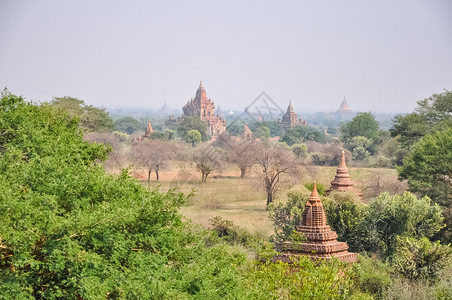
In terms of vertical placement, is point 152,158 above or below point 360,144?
below

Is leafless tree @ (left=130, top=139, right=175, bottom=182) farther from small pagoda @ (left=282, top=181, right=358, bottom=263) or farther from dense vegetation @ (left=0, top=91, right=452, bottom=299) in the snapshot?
small pagoda @ (left=282, top=181, right=358, bottom=263)

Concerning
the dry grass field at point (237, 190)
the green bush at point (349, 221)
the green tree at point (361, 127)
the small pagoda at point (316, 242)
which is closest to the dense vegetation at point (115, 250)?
the small pagoda at point (316, 242)

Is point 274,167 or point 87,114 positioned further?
point 87,114

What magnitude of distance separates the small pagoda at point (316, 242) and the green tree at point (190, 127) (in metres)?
82.8

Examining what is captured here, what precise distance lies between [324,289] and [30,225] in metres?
6.15

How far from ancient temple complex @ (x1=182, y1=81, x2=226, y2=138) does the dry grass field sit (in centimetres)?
6728

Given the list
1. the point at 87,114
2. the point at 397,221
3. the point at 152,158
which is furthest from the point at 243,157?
the point at 397,221

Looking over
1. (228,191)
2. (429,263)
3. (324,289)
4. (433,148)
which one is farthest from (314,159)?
(324,289)

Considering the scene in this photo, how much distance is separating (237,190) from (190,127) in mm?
59574

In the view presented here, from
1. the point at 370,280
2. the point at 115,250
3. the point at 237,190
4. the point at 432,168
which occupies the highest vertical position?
the point at 432,168

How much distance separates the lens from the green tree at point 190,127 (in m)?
107

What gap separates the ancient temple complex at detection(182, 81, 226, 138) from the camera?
129 meters

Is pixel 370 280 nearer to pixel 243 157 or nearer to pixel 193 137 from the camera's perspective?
pixel 243 157

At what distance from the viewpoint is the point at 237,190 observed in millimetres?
51094
